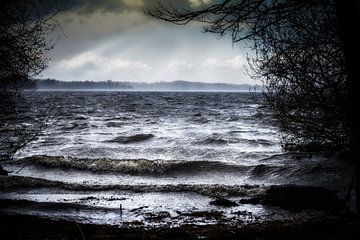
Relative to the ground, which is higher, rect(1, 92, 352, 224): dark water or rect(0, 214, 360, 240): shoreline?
rect(0, 214, 360, 240): shoreline

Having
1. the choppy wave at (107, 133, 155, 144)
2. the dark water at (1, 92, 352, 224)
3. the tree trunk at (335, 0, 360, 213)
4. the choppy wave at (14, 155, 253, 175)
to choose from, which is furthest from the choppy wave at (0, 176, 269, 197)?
the choppy wave at (107, 133, 155, 144)

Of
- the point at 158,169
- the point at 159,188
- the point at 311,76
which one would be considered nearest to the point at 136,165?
the point at 158,169

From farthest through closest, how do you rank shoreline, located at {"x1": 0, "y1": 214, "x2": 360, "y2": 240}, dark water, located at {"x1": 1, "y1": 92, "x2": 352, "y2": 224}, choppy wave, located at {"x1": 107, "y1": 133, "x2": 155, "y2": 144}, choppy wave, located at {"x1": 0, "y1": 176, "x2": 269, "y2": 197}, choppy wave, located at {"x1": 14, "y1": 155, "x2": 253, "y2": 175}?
choppy wave, located at {"x1": 107, "y1": 133, "x2": 155, "y2": 144} < choppy wave, located at {"x1": 14, "y1": 155, "x2": 253, "y2": 175} < choppy wave, located at {"x1": 0, "y1": 176, "x2": 269, "y2": 197} < dark water, located at {"x1": 1, "y1": 92, "x2": 352, "y2": 224} < shoreline, located at {"x1": 0, "y1": 214, "x2": 360, "y2": 240}

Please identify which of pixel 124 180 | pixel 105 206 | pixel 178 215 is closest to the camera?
pixel 178 215

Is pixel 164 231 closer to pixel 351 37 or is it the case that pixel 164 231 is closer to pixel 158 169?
pixel 351 37

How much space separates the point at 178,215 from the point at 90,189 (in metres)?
4.42

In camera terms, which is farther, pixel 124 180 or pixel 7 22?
pixel 124 180

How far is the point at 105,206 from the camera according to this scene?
10172 millimetres

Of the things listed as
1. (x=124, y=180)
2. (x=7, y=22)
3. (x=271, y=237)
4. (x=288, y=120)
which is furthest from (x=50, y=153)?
(x=271, y=237)

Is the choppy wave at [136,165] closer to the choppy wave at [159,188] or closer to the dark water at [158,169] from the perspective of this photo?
the dark water at [158,169]

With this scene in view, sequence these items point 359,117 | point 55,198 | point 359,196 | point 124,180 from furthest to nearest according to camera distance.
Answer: point 124,180 → point 55,198 → point 359,196 → point 359,117

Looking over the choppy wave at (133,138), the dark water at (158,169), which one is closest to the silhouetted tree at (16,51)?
the dark water at (158,169)

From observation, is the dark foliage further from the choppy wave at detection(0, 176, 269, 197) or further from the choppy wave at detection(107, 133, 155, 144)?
the choppy wave at detection(107, 133, 155, 144)

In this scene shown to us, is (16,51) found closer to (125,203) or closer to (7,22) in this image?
(7,22)
